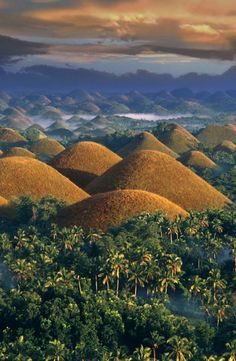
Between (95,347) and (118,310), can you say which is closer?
(95,347)

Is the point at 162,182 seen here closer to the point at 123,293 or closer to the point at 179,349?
the point at 123,293

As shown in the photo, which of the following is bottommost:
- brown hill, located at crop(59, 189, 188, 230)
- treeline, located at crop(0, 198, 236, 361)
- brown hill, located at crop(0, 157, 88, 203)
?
brown hill, located at crop(0, 157, 88, 203)

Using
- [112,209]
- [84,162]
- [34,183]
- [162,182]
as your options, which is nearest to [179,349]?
[112,209]

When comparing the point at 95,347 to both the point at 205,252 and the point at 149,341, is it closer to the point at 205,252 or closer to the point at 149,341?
the point at 149,341

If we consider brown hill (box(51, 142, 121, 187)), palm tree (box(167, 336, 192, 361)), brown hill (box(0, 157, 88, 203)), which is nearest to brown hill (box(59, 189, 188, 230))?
brown hill (box(0, 157, 88, 203))

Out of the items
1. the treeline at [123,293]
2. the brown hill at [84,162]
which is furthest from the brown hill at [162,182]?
the treeline at [123,293]

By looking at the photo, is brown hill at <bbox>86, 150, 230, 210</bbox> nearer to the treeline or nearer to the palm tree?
the treeline

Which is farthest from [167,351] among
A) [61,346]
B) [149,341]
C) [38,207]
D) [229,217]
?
[38,207]
